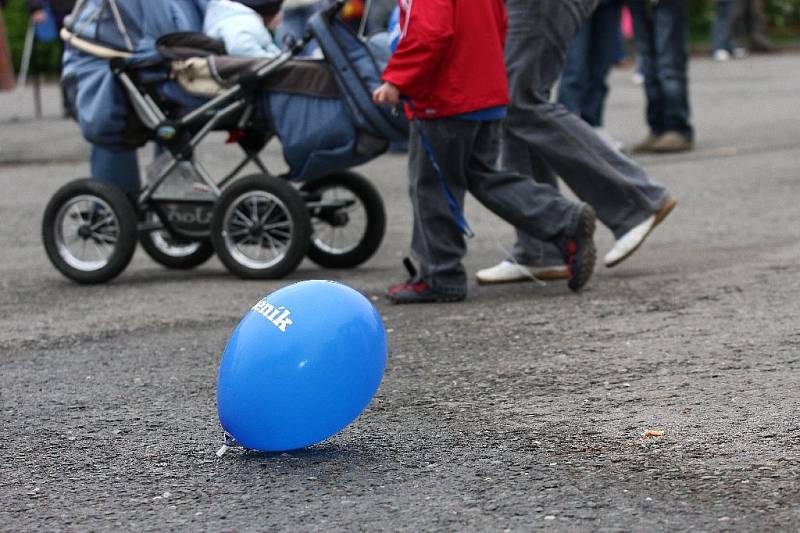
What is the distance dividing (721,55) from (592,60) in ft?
38.1

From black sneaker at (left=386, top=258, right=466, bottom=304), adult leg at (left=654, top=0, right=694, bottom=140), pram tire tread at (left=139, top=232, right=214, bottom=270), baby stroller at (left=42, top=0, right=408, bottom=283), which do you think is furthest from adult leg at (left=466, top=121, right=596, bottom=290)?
adult leg at (left=654, top=0, right=694, bottom=140)

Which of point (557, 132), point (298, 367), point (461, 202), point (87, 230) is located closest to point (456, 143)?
point (461, 202)

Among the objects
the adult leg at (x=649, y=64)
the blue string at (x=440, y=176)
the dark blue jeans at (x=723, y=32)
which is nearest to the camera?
the blue string at (x=440, y=176)

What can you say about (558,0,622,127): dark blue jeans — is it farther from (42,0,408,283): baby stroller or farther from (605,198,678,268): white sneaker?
(605,198,678,268): white sneaker

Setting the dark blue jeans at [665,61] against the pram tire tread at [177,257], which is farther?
the dark blue jeans at [665,61]

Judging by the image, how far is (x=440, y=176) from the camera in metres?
6.32

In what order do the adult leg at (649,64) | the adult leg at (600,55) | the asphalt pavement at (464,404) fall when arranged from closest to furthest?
the asphalt pavement at (464,404) < the adult leg at (600,55) < the adult leg at (649,64)

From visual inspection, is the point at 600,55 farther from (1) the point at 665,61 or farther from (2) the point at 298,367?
(2) the point at 298,367

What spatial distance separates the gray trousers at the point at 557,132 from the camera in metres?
6.55

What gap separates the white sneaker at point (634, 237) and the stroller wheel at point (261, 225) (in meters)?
1.29

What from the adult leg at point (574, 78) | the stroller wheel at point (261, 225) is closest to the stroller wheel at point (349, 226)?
the stroller wheel at point (261, 225)

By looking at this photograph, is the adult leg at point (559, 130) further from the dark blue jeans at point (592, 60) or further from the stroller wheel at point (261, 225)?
the dark blue jeans at point (592, 60)

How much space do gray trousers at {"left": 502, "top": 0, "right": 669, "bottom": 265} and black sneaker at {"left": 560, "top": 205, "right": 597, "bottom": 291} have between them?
0.64 feet

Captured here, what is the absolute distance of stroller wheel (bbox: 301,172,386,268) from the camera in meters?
7.38
